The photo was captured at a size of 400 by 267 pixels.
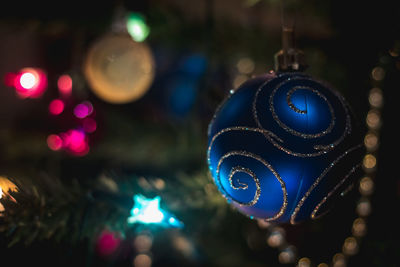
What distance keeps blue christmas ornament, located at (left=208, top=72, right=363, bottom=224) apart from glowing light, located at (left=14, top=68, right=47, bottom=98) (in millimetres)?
631

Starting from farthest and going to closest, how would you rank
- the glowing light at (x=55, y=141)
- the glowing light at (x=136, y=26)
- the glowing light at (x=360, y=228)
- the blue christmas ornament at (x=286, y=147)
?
the glowing light at (x=55, y=141) < the glowing light at (x=136, y=26) < the glowing light at (x=360, y=228) < the blue christmas ornament at (x=286, y=147)

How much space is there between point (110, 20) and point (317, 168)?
72 cm

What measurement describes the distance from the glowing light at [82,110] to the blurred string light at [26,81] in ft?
0.35

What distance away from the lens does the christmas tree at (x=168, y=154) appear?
0.59 meters

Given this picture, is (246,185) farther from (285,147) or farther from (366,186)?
(366,186)

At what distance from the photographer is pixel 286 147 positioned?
451 mm

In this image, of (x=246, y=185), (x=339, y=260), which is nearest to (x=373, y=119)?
(x=339, y=260)

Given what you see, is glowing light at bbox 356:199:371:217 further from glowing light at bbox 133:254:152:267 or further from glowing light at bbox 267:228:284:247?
glowing light at bbox 133:254:152:267

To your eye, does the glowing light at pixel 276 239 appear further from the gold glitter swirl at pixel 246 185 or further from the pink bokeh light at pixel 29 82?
the pink bokeh light at pixel 29 82

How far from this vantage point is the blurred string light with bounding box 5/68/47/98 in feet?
2.96

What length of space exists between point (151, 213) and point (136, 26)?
0.53m

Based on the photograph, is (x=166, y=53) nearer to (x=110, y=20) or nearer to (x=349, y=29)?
(x=110, y=20)

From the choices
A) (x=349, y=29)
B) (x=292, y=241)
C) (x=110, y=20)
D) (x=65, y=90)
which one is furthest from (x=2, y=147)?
(x=349, y=29)

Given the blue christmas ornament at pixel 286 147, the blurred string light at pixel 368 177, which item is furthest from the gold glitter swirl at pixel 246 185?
the blurred string light at pixel 368 177
